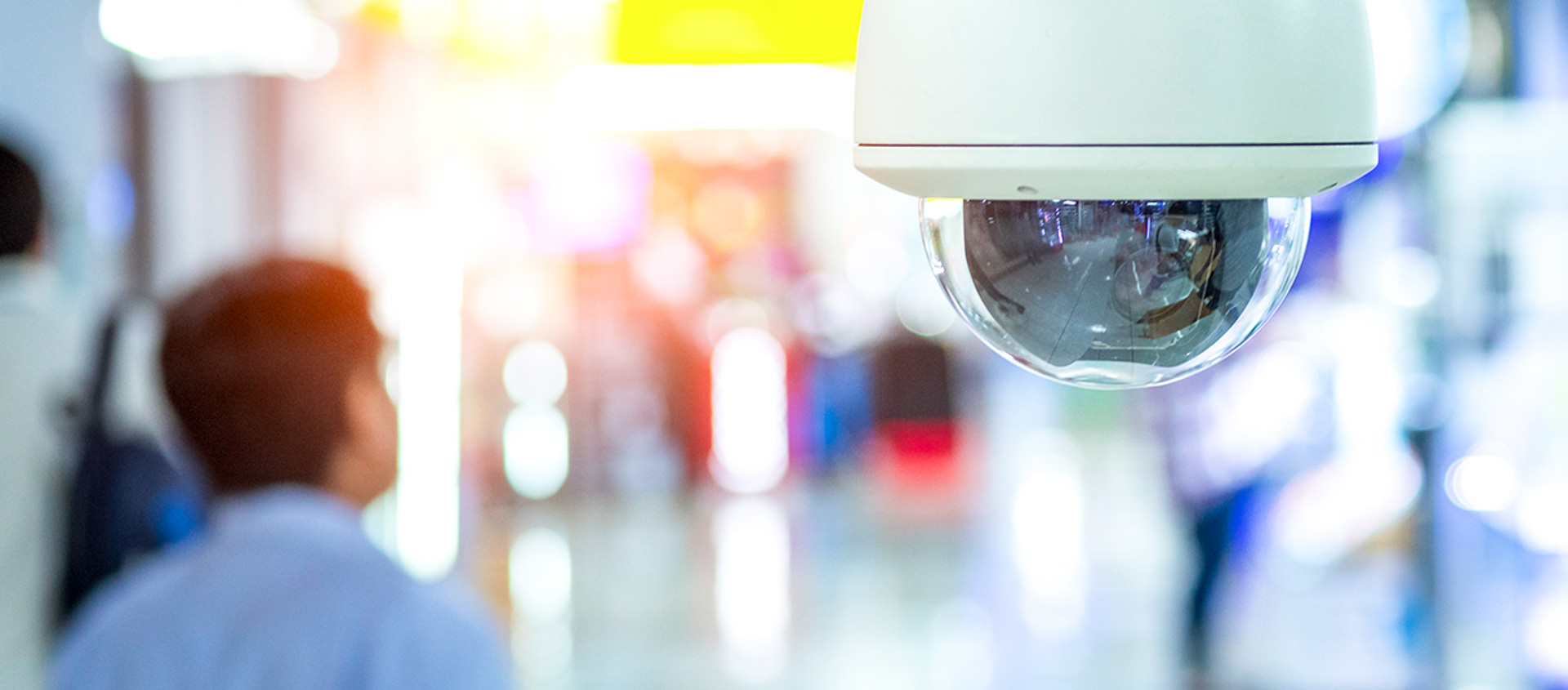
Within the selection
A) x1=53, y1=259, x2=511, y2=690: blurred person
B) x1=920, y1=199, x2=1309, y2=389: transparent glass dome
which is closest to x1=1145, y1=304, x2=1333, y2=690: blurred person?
x1=53, y1=259, x2=511, y2=690: blurred person

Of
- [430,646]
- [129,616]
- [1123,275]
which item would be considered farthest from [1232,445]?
[1123,275]

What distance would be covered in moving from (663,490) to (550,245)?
7.23 feet

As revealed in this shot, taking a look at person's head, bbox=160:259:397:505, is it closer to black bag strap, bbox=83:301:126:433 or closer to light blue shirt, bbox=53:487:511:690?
light blue shirt, bbox=53:487:511:690

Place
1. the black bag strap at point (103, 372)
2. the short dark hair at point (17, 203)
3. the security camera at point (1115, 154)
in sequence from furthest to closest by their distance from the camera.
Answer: the black bag strap at point (103, 372), the short dark hair at point (17, 203), the security camera at point (1115, 154)

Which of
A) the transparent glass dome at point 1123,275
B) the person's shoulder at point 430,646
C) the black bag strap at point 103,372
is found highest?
the transparent glass dome at point 1123,275

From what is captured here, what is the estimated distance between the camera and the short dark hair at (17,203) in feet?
8.87

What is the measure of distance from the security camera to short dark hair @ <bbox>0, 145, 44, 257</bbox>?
2.43m

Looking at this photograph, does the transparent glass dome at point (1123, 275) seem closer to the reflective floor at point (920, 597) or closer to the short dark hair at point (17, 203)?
the short dark hair at point (17, 203)

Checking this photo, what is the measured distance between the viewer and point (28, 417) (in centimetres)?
288

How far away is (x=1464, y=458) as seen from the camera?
4.50 m

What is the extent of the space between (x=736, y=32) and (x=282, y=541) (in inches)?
142

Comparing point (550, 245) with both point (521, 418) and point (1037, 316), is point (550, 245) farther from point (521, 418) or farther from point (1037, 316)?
point (1037, 316)

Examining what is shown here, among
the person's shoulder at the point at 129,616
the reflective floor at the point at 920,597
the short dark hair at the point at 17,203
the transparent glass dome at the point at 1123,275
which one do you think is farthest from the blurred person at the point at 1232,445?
the transparent glass dome at the point at 1123,275

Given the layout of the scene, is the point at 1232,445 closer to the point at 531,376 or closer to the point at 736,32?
the point at 736,32
